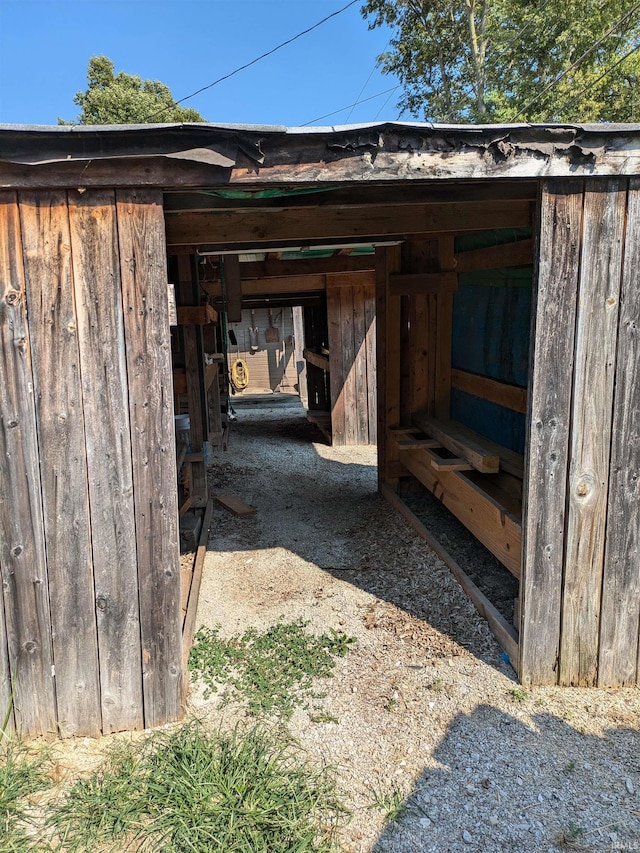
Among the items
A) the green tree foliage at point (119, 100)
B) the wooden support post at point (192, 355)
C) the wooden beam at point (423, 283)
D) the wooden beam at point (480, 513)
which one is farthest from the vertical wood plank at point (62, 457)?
the green tree foliage at point (119, 100)

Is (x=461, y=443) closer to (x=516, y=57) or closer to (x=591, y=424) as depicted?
(x=591, y=424)

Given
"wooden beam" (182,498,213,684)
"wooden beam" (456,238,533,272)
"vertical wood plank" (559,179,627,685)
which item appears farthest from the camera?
"wooden beam" (456,238,533,272)

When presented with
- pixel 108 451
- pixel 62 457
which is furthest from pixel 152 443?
pixel 62 457

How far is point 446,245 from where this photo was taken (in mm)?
5695

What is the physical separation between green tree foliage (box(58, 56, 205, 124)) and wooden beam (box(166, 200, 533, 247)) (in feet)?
71.1

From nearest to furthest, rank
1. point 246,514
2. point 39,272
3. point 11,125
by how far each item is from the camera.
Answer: point 11,125
point 39,272
point 246,514

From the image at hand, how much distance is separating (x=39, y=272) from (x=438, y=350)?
4215 mm

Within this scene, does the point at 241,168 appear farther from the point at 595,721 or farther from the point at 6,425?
the point at 595,721

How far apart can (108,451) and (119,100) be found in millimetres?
25508

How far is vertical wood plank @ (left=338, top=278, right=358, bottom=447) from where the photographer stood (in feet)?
31.5

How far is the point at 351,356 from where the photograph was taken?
9.76 metres

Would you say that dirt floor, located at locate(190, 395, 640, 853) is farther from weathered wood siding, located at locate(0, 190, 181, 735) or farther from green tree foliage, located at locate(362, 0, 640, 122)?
green tree foliage, located at locate(362, 0, 640, 122)

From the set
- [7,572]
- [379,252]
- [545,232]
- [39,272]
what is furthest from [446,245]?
[7,572]

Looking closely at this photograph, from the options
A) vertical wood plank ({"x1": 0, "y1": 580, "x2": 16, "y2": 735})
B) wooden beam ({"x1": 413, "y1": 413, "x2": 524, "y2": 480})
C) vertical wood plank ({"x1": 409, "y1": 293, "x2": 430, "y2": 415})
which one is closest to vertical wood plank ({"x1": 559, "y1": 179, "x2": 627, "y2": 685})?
wooden beam ({"x1": 413, "y1": 413, "x2": 524, "y2": 480})
